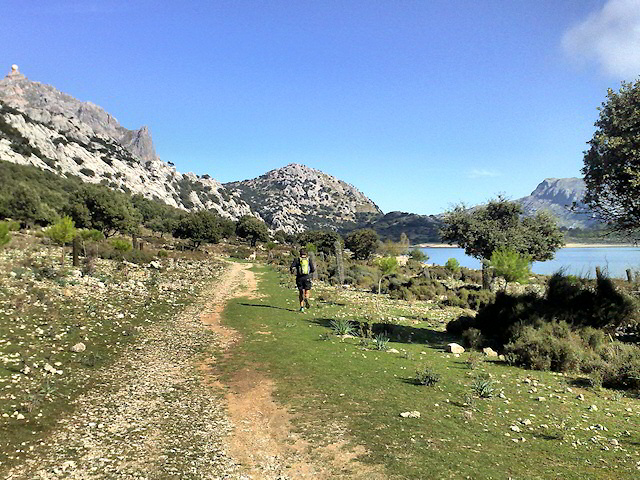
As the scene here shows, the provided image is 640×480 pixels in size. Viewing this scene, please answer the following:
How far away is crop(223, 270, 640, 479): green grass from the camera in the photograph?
5.99 m

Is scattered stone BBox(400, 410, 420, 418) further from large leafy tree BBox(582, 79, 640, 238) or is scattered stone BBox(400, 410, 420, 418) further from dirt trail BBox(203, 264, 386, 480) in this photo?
large leafy tree BBox(582, 79, 640, 238)

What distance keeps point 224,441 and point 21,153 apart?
126 meters

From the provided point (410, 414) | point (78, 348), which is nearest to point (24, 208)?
point (78, 348)

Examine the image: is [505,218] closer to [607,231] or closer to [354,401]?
[607,231]

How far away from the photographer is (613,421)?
7777 millimetres

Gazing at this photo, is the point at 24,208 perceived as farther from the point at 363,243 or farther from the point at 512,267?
the point at 512,267

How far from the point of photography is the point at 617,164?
13609 mm

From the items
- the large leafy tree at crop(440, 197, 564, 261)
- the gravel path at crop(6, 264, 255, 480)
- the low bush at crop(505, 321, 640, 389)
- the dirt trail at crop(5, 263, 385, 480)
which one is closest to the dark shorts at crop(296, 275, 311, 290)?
the gravel path at crop(6, 264, 255, 480)

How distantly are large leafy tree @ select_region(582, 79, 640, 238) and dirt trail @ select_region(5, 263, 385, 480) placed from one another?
13.4 meters

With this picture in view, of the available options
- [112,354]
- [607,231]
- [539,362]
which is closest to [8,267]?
[112,354]

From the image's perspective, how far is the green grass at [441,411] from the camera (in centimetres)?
599

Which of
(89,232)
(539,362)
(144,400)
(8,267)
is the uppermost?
(89,232)

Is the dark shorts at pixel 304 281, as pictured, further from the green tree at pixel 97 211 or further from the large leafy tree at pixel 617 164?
the green tree at pixel 97 211

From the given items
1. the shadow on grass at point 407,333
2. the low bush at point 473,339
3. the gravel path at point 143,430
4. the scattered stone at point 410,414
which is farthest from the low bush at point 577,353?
the gravel path at point 143,430
